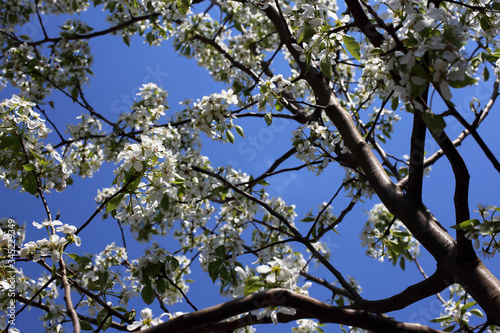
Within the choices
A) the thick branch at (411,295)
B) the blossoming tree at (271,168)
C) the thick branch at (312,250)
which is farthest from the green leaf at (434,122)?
the thick branch at (312,250)

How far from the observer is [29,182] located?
83.7 inches

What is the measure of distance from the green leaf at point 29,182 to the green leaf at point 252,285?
1527 millimetres

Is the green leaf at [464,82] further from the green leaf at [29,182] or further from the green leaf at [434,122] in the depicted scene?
the green leaf at [29,182]

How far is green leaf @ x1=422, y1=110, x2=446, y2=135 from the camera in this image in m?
1.15

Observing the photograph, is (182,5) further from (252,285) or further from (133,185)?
(252,285)

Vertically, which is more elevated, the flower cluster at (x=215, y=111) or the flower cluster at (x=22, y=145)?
the flower cluster at (x=215, y=111)

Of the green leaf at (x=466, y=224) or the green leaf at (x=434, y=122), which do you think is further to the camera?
the green leaf at (x=466, y=224)

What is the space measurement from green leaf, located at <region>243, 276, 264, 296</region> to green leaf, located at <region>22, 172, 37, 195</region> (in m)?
1.53

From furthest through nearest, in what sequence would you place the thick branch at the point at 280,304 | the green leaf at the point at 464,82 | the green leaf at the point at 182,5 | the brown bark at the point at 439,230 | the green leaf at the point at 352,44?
1. the green leaf at the point at 182,5
2. the green leaf at the point at 352,44
3. the brown bark at the point at 439,230
4. the thick branch at the point at 280,304
5. the green leaf at the point at 464,82

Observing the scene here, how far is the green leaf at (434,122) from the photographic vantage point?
3.77 feet

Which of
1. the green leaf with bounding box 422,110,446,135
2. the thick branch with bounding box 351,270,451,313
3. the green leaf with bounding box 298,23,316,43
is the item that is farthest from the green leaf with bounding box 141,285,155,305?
the green leaf with bounding box 422,110,446,135

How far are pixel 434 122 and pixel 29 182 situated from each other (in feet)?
7.17

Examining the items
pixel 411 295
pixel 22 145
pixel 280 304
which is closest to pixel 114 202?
pixel 22 145

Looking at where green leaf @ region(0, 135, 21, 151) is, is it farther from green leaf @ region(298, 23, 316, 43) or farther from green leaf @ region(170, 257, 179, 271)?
green leaf @ region(298, 23, 316, 43)
